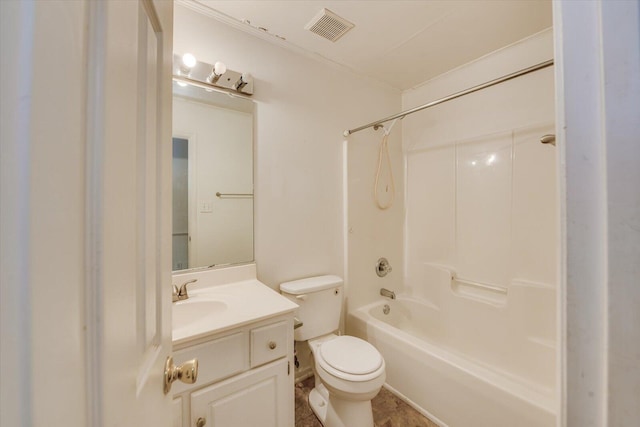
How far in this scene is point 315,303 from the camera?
1616 mm

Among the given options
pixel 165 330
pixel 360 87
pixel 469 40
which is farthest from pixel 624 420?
pixel 360 87

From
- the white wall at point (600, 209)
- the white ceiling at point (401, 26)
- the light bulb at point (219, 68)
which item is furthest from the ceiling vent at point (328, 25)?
the white wall at point (600, 209)

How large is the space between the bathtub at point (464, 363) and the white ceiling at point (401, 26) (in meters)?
1.83

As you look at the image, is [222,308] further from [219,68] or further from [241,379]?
[219,68]

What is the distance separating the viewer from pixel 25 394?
0.60 ft

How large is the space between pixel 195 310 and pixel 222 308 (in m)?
0.13

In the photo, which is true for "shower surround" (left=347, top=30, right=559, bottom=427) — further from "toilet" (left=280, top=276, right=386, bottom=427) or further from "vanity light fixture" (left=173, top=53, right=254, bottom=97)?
"vanity light fixture" (left=173, top=53, right=254, bottom=97)

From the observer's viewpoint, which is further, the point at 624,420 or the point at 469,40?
the point at 469,40

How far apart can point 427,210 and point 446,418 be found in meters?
1.45

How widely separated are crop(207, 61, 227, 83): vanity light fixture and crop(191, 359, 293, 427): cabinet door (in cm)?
148

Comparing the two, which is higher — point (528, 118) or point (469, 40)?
point (469, 40)

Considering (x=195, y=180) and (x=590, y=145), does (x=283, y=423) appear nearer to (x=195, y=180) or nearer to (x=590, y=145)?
(x=195, y=180)

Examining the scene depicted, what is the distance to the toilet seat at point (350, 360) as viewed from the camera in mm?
1225

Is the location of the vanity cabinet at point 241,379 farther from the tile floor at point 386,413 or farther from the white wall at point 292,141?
the white wall at point 292,141
